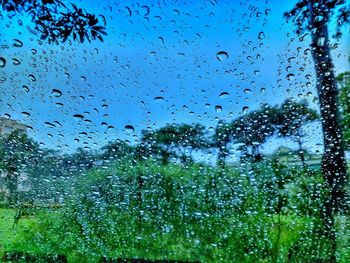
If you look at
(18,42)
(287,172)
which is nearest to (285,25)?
(287,172)

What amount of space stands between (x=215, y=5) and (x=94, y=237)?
872 mm

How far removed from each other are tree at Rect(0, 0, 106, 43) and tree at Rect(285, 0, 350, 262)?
685 millimetres

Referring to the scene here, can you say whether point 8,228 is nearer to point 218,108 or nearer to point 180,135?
point 180,135

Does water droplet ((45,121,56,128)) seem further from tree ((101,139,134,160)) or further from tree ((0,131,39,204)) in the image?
tree ((101,139,134,160))

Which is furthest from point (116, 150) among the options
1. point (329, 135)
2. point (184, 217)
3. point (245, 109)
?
Result: point (329, 135)

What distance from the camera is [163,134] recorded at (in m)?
1.05

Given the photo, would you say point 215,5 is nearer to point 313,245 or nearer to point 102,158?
point 102,158

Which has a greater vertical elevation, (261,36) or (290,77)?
(261,36)

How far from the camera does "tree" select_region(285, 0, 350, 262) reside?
994 mm

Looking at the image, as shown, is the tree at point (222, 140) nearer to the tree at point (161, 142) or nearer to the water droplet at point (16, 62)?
the tree at point (161, 142)

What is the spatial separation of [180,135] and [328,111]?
467 mm

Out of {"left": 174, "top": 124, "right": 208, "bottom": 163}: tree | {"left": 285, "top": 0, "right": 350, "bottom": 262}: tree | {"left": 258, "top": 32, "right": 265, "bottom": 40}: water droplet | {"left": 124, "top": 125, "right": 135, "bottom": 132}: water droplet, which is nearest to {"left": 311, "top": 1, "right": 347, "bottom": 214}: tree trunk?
{"left": 285, "top": 0, "right": 350, "bottom": 262}: tree

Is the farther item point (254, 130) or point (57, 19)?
point (57, 19)

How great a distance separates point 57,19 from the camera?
3.87ft
